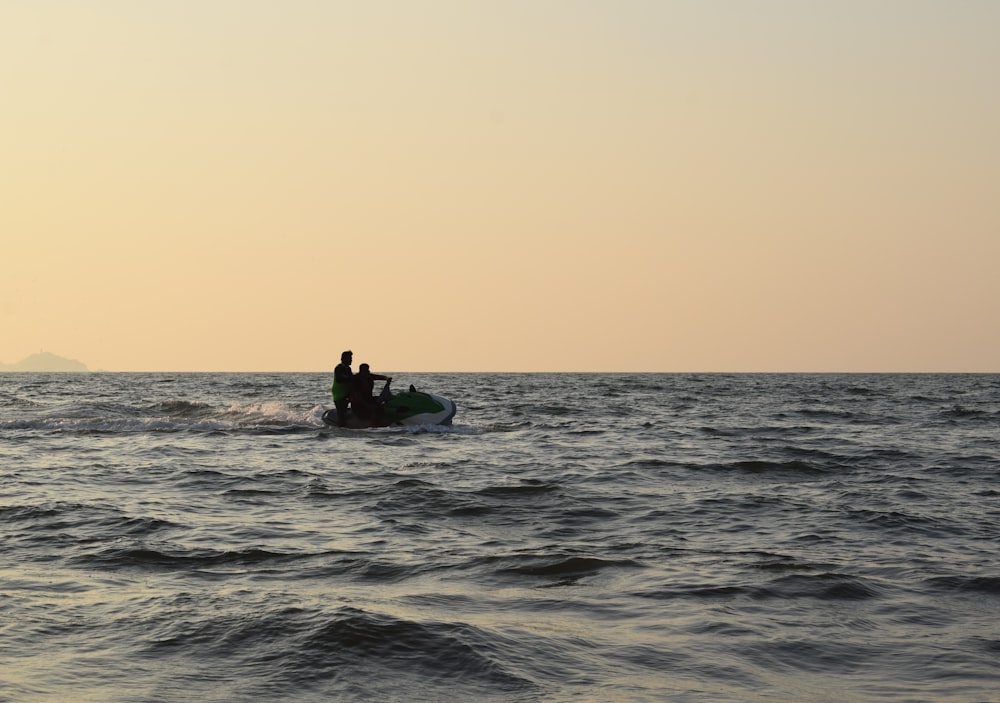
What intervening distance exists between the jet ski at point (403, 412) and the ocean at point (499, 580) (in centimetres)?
817

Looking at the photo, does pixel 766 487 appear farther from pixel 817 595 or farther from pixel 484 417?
pixel 484 417

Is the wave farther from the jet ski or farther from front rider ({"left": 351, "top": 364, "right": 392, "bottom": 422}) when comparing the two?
front rider ({"left": 351, "top": 364, "right": 392, "bottom": 422})

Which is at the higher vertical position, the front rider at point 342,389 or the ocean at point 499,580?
the front rider at point 342,389

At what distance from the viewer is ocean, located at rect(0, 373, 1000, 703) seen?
6621 mm

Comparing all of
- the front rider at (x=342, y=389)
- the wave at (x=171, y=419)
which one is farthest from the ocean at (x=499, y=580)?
the wave at (x=171, y=419)

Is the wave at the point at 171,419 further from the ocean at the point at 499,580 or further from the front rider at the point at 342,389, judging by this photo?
the ocean at the point at 499,580

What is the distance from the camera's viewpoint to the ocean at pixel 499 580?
662 centimetres

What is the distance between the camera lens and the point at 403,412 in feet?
94.1

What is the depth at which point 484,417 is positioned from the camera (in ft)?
117

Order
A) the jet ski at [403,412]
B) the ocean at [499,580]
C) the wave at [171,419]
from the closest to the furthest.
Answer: the ocean at [499,580] < the jet ski at [403,412] < the wave at [171,419]

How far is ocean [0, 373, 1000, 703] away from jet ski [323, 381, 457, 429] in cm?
817

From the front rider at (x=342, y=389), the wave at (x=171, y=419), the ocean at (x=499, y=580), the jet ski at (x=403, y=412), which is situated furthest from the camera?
the wave at (x=171, y=419)

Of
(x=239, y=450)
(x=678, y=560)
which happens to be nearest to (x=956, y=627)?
(x=678, y=560)

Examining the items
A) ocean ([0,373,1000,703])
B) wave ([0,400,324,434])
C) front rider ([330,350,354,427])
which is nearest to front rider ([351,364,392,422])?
front rider ([330,350,354,427])
